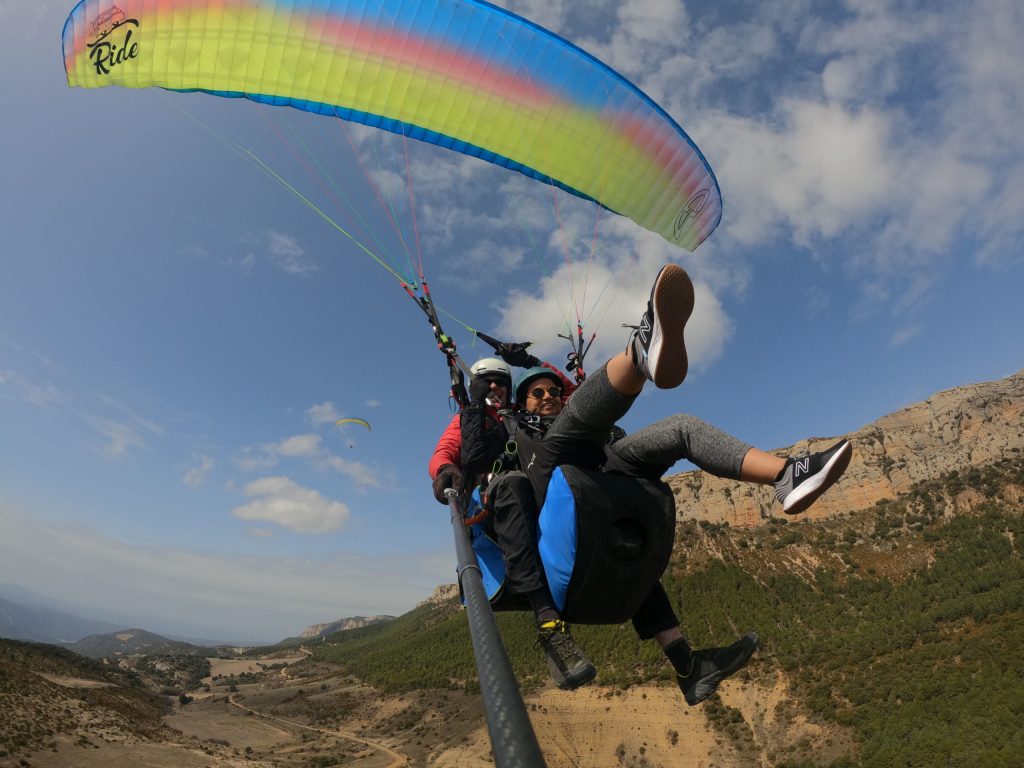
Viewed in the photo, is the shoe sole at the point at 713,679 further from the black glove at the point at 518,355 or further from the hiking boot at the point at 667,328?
the black glove at the point at 518,355

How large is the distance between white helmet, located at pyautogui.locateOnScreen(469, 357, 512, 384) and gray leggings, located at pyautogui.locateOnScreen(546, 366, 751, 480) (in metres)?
1.88

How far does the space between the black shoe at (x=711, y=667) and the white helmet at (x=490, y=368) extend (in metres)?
2.85

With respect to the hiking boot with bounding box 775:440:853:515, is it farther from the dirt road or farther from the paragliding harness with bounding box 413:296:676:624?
the dirt road

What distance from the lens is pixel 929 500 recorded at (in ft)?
166

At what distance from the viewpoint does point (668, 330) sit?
251 centimetres

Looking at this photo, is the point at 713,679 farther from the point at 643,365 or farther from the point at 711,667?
the point at 643,365

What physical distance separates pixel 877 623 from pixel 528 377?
48455 millimetres

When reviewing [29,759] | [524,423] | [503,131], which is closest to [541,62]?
[503,131]

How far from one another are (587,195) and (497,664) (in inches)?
300

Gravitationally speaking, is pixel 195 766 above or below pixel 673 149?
below

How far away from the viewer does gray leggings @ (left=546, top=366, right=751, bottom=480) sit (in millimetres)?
2830

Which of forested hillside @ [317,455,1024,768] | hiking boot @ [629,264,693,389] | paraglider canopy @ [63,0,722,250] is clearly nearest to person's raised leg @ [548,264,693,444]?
hiking boot @ [629,264,693,389]

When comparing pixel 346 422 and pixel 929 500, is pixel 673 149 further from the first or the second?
pixel 929 500

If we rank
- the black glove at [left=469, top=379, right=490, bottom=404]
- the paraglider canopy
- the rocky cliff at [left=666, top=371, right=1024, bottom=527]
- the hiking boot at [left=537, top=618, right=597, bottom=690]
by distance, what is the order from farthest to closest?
1. the rocky cliff at [left=666, top=371, right=1024, bottom=527]
2. the paraglider canopy
3. the black glove at [left=469, top=379, right=490, bottom=404]
4. the hiking boot at [left=537, top=618, right=597, bottom=690]
